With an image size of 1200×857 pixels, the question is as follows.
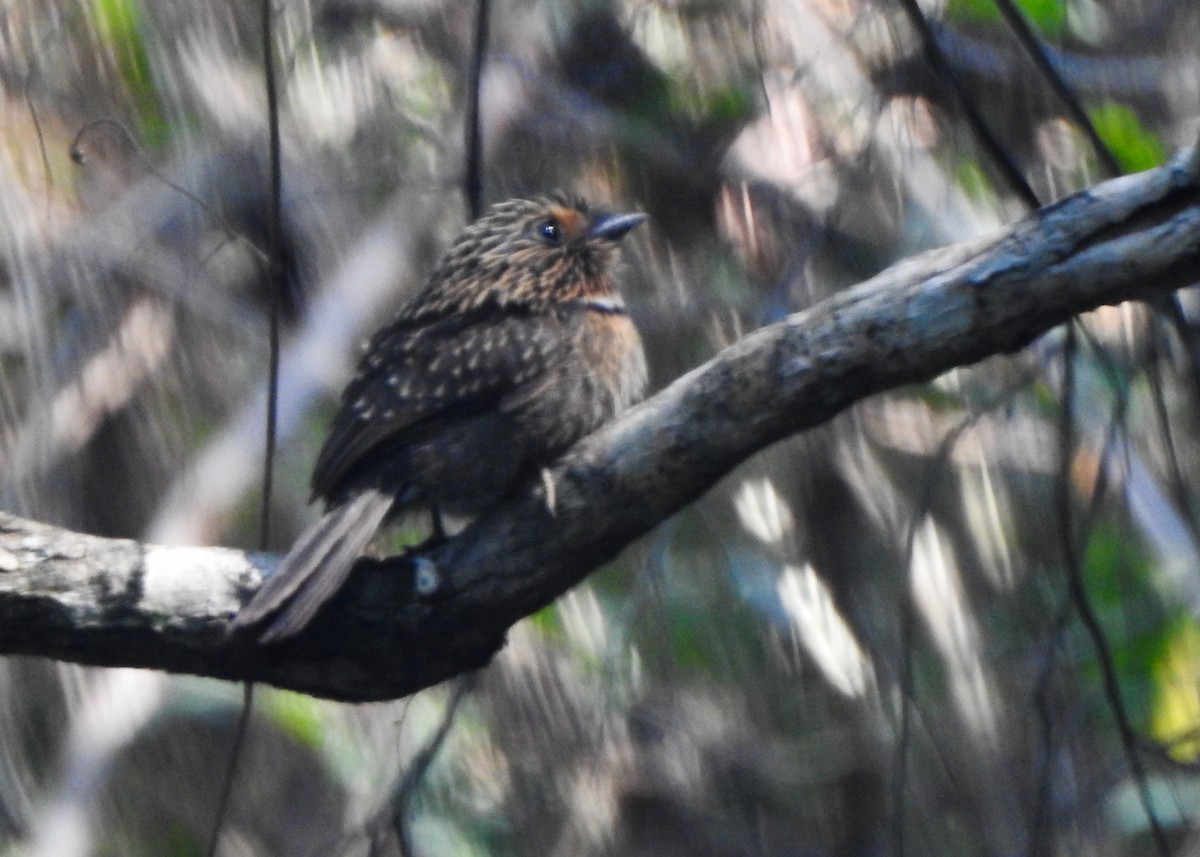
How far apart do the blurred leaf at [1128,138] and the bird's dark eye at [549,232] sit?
3.95 feet

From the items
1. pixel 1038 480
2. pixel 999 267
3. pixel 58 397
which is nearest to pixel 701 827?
pixel 1038 480

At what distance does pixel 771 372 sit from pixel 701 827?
1853mm

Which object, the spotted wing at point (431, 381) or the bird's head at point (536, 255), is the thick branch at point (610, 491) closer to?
the spotted wing at point (431, 381)

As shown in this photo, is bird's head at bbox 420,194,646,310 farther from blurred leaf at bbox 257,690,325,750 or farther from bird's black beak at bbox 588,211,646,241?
blurred leaf at bbox 257,690,325,750

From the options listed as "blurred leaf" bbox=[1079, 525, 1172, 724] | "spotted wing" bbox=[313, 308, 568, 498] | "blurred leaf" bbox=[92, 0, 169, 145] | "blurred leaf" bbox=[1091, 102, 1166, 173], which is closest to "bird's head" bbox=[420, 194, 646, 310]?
"spotted wing" bbox=[313, 308, 568, 498]

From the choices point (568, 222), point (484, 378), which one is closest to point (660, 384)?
point (568, 222)

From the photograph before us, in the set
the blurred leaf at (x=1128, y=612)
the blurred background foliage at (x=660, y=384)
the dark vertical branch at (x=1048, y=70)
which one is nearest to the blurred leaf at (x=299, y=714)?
the blurred background foliage at (x=660, y=384)

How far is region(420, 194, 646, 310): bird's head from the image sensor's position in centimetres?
393

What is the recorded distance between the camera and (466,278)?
3.96 metres

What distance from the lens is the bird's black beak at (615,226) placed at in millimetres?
3955

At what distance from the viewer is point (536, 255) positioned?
4.04 metres

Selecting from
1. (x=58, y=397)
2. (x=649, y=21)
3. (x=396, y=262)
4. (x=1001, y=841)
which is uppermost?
(x=649, y=21)

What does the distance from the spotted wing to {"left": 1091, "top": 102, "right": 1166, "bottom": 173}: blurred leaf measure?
51.7 inches

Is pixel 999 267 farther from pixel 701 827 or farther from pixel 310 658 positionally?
pixel 701 827
